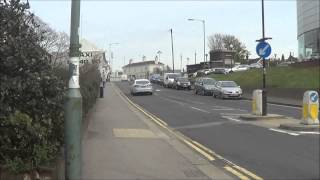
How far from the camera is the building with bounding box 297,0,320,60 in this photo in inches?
3482

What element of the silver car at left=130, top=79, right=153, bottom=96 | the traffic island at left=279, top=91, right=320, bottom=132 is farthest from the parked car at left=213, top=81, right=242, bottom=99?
the traffic island at left=279, top=91, right=320, bottom=132

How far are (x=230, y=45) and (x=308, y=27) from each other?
49.8 metres

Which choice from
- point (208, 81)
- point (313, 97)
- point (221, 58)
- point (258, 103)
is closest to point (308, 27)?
point (221, 58)

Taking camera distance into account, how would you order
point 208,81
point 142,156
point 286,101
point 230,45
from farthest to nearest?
point 230,45 < point 208,81 < point 286,101 < point 142,156

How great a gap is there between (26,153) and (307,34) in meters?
88.7

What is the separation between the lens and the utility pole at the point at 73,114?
689 centimetres

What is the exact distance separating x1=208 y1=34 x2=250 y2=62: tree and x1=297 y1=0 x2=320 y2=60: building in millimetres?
39792

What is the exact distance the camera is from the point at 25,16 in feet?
36.7

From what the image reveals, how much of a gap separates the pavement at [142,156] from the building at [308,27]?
6857cm

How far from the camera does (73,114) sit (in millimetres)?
6887

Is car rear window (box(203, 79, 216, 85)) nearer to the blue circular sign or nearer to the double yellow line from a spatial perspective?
the double yellow line

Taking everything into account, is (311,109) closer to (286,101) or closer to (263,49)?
(263,49)

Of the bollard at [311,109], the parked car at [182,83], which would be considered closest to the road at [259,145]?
the bollard at [311,109]

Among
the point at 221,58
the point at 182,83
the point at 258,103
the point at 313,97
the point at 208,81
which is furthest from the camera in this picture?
the point at 221,58
